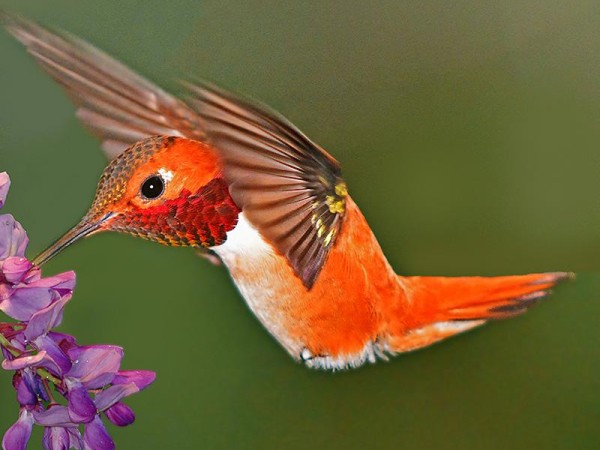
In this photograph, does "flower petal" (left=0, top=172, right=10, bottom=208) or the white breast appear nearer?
"flower petal" (left=0, top=172, right=10, bottom=208)

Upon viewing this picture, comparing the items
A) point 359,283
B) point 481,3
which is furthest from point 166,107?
point 481,3

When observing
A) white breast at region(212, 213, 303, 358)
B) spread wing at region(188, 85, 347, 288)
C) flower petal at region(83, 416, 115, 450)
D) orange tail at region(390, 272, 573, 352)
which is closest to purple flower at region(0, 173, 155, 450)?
flower petal at region(83, 416, 115, 450)

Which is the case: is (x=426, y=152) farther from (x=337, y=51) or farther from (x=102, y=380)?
(x=102, y=380)

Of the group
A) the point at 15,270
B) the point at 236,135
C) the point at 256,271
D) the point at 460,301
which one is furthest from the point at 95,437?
the point at 460,301

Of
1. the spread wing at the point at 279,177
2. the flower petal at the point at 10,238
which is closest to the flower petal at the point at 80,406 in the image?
the flower petal at the point at 10,238

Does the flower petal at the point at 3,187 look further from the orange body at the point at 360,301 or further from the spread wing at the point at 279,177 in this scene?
the orange body at the point at 360,301

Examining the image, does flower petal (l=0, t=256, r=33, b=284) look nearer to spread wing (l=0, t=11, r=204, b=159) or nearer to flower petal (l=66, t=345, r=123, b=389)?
flower petal (l=66, t=345, r=123, b=389)
